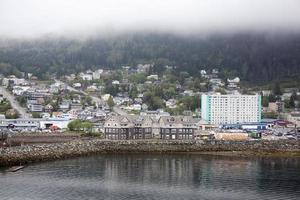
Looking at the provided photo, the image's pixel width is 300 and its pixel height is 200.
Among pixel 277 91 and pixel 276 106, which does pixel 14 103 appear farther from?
pixel 277 91

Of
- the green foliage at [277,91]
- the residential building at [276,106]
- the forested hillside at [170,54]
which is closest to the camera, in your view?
the residential building at [276,106]

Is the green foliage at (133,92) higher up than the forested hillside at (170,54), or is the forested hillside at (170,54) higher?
the forested hillside at (170,54)

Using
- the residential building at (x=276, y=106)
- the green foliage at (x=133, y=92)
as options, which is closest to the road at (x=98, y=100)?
the green foliage at (x=133, y=92)

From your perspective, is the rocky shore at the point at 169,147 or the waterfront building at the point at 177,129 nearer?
the rocky shore at the point at 169,147

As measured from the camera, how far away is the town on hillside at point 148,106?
39312 mm

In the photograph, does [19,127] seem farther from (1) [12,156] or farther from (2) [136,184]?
(2) [136,184]

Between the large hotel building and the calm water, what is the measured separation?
22280 mm

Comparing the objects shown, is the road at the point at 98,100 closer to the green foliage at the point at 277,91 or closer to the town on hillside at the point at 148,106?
the town on hillside at the point at 148,106

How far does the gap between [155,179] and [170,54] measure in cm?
7481

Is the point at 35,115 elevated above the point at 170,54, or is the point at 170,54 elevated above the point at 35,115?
the point at 170,54

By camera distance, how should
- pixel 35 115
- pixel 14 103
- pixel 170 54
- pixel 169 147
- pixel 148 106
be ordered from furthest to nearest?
pixel 170 54 → pixel 148 106 → pixel 14 103 → pixel 35 115 → pixel 169 147

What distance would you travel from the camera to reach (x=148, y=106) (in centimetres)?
6331

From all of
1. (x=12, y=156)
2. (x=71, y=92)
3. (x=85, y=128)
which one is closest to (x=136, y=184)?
(x=12, y=156)

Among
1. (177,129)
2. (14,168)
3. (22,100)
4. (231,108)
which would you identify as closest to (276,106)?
(231,108)
